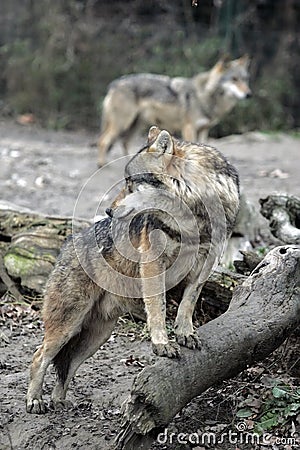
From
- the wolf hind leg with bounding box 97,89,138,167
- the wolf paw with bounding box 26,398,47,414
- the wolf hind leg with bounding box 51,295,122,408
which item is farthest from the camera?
the wolf hind leg with bounding box 97,89,138,167

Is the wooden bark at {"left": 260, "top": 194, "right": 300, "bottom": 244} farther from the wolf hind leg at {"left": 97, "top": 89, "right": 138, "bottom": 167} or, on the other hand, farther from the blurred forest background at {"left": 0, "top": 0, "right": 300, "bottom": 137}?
the blurred forest background at {"left": 0, "top": 0, "right": 300, "bottom": 137}

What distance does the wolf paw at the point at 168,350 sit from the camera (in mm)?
3835

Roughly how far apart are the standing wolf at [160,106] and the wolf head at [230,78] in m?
0.02

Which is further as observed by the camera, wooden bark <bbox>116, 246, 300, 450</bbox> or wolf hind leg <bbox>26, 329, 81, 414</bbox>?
wolf hind leg <bbox>26, 329, 81, 414</bbox>

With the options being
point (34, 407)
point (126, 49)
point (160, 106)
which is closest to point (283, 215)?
point (34, 407)

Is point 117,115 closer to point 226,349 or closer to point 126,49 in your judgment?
point 126,49

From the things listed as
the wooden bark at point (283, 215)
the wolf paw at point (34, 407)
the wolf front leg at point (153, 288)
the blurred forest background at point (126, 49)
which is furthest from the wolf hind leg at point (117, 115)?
the wolf front leg at point (153, 288)

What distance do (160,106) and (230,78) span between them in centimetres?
188

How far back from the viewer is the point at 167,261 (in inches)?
161

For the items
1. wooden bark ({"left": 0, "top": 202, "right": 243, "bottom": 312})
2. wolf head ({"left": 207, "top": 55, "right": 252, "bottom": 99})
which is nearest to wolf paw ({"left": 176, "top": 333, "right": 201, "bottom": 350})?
wooden bark ({"left": 0, "top": 202, "right": 243, "bottom": 312})

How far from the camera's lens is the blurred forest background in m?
17.3

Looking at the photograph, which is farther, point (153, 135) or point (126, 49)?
point (126, 49)

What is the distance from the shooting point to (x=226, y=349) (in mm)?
3973

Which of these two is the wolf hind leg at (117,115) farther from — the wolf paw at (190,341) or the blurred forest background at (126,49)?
the wolf paw at (190,341)
